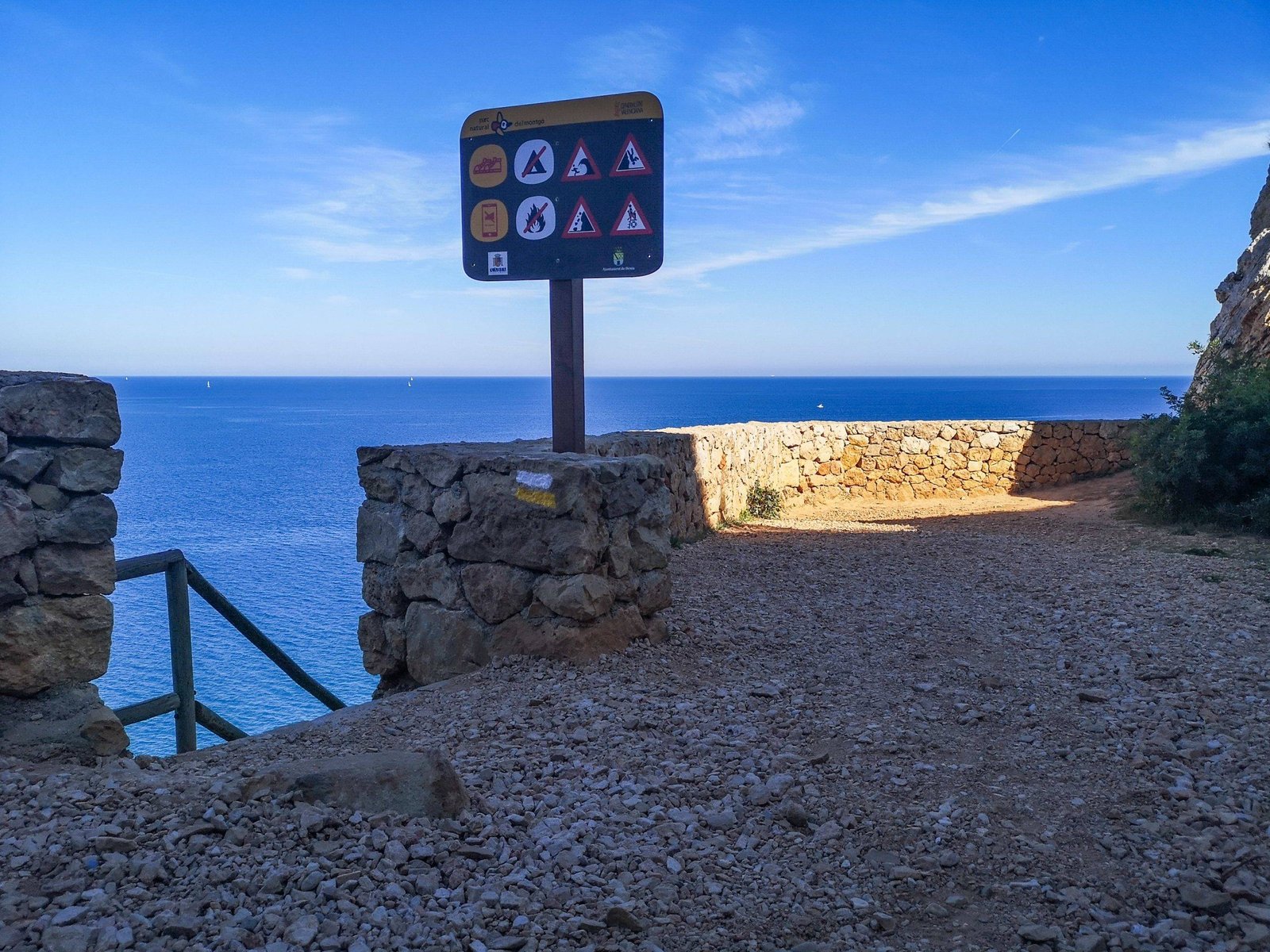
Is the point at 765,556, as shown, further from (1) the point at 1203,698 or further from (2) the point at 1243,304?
(2) the point at 1243,304

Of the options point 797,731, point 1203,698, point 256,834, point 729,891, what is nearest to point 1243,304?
point 1203,698

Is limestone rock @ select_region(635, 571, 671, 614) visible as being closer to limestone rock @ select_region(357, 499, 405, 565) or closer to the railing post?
limestone rock @ select_region(357, 499, 405, 565)

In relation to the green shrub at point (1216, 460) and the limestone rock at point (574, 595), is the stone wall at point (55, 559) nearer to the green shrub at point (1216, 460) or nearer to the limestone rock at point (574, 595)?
the limestone rock at point (574, 595)

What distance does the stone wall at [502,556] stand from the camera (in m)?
5.40

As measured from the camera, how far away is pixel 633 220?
19.3ft

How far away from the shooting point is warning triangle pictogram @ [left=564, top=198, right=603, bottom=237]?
5.97 metres

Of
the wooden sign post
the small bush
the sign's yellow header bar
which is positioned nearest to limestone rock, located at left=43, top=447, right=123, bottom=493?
the wooden sign post

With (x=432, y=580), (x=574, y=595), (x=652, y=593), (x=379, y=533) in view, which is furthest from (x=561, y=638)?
(x=379, y=533)

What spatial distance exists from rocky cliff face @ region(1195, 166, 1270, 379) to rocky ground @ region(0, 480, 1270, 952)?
11.3 m

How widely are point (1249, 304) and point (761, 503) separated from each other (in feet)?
32.6

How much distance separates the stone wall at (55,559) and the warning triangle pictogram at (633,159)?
138 inches

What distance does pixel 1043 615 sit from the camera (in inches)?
269

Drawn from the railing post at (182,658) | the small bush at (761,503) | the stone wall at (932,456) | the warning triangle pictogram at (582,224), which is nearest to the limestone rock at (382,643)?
the railing post at (182,658)

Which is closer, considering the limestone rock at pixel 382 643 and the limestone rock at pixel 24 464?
the limestone rock at pixel 24 464
